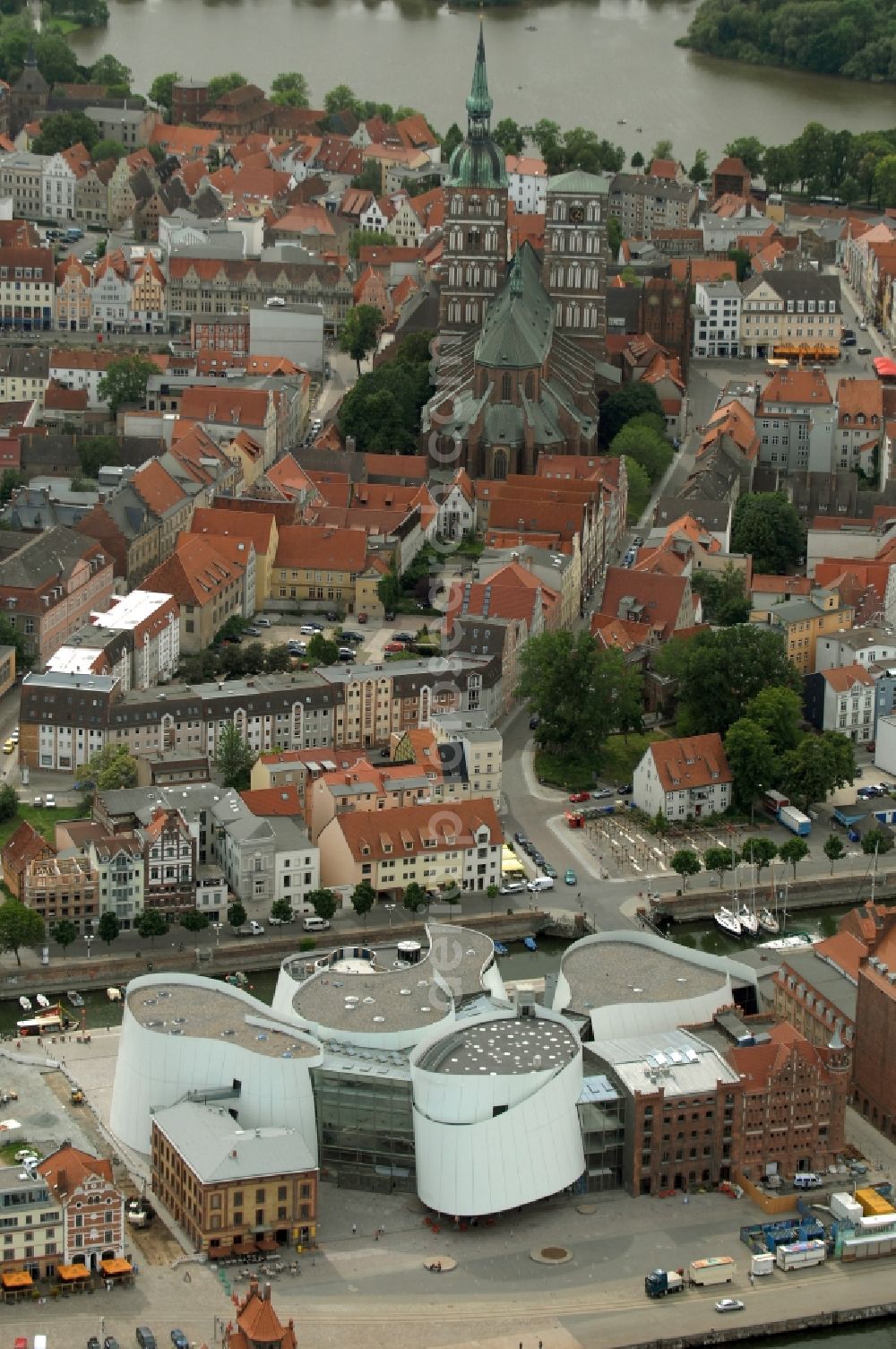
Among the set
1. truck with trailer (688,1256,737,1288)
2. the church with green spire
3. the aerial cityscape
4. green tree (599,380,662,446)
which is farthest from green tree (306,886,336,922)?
the church with green spire

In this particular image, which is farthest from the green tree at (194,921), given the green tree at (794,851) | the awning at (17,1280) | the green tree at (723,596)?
the green tree at (723,596)

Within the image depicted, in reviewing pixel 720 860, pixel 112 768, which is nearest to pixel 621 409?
pixel 720 860

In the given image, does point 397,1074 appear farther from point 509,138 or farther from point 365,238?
point 509,138

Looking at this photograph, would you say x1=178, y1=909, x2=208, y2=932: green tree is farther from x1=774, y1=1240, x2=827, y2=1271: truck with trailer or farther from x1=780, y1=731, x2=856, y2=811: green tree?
x1=774, y1=1240, x2=827, y2=1271: truck with trailer

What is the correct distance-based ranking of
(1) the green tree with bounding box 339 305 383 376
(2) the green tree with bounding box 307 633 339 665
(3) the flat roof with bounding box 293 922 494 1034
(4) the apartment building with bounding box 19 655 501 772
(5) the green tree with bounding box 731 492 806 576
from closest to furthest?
(3) the flat roof with bounding box 293 922 494 1034 < (4) the apartment building with bounding box 19 655 501 772 < (2) the green tree with bounding box 307 633 339 665 < (5) the green tree with bounding box 731 492 806 576 < (1) the green tree with bounding box 339 305 383 376

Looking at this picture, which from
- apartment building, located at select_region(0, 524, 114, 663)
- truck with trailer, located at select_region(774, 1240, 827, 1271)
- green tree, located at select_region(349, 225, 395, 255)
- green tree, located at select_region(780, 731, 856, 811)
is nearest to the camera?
truck with trailer, located at select_region(774, 1240, 827, 1271)

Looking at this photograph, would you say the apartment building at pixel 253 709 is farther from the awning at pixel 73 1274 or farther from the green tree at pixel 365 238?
the green tree at pixel 365 238
